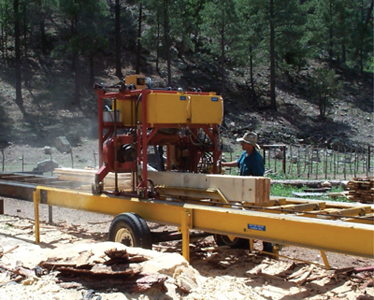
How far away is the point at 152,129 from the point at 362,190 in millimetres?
7665

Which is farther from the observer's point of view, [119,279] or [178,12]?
[178,12]

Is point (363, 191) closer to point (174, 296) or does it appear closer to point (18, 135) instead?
point (174, 296)

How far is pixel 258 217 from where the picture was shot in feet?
17.1

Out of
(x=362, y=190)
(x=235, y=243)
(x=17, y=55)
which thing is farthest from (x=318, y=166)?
(x=17, y=55)

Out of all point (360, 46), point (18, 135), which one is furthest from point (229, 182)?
point (360, 46)

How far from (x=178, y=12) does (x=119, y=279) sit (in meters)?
31.2

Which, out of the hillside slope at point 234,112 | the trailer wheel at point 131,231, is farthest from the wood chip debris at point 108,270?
the hillside slope at point 234,112

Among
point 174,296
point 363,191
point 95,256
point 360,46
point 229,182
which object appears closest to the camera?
point 174,296

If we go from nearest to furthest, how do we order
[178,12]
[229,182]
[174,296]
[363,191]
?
[174,296] < [229,182] < [363,191] < [178,12]

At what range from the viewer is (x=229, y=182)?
613cm

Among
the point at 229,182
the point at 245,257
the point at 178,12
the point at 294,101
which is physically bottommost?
the point at 245,257

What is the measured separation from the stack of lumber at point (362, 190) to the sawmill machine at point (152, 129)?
20.6 feet

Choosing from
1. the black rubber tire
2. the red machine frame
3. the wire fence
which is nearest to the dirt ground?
the black rubber tire

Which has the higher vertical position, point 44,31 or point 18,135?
point 44,31
